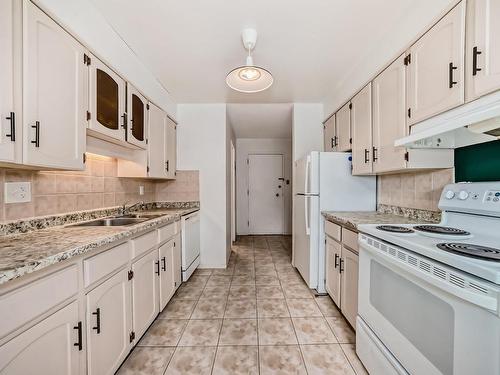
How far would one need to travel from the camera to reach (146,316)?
179 centimetres

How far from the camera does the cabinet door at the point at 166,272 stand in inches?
82.7

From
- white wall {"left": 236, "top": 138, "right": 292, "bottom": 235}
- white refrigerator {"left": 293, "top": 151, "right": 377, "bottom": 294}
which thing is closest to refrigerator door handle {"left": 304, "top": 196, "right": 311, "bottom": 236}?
white refrigerator {"left": 293, "top": 151, "right": 377, "bottom": 294}

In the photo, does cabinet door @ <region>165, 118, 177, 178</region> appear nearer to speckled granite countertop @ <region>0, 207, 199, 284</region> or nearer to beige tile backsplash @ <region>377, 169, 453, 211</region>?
speckled granite countertop @ <region>0, 207, 199, 284</region>

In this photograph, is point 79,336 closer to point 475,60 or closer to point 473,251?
point 473,251

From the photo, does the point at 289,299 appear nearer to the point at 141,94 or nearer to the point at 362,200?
the point at 362,200

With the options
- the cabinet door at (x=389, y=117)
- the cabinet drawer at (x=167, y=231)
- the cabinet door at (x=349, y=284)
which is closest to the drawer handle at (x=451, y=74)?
the cabinet door at (x=389, y=117)

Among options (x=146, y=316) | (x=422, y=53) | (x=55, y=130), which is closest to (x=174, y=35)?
(x=55, y=130)

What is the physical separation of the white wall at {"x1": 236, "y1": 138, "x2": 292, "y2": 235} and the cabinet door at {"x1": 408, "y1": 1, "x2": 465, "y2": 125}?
412cm

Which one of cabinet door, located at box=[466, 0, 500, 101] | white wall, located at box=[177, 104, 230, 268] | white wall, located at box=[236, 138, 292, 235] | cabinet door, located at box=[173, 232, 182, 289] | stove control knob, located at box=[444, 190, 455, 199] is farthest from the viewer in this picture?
white wall, located at box=[236, 138, 292, 235]

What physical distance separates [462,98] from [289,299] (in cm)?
212

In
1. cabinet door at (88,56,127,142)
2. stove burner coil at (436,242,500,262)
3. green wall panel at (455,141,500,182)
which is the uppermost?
cabinet door at (88,56,127,142)

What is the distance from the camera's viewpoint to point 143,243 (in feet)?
5.67

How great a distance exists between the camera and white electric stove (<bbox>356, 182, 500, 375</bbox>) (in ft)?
2.44

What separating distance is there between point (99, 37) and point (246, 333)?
242 cm
